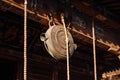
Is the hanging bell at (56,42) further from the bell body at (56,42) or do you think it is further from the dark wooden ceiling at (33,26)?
the dark wooden ceiling at (33,26)

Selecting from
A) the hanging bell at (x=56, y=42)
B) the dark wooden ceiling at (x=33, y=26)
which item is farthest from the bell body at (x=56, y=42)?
the dark wooden ceiling at (x=33, y=26)

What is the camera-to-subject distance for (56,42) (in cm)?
490

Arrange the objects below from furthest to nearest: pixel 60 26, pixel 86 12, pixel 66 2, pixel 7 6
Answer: pixel 86 12 < pixel 66 2 < pixel 60 26 < pixel 7 6

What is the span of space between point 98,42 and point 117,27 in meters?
0.69

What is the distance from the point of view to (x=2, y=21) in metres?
5.86

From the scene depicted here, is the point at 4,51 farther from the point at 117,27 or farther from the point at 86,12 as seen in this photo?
the point at 117,27

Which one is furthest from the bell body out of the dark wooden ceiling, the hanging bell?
the dark wooden ceiling

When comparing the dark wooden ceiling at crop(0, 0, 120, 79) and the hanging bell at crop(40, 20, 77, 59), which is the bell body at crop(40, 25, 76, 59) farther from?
the dark wooden ceiling at crop(0, 0, 120, 79)

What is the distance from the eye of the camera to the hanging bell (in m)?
4.82

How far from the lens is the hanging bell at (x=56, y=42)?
4816 mm

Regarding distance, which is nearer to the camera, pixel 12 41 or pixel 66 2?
pixel 66 2

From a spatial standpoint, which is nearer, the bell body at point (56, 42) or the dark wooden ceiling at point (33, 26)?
the bell body at point (56, 42)

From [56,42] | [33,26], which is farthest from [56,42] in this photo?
[33,26]

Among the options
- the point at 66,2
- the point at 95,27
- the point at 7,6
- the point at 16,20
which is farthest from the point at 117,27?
the point at 7,6
